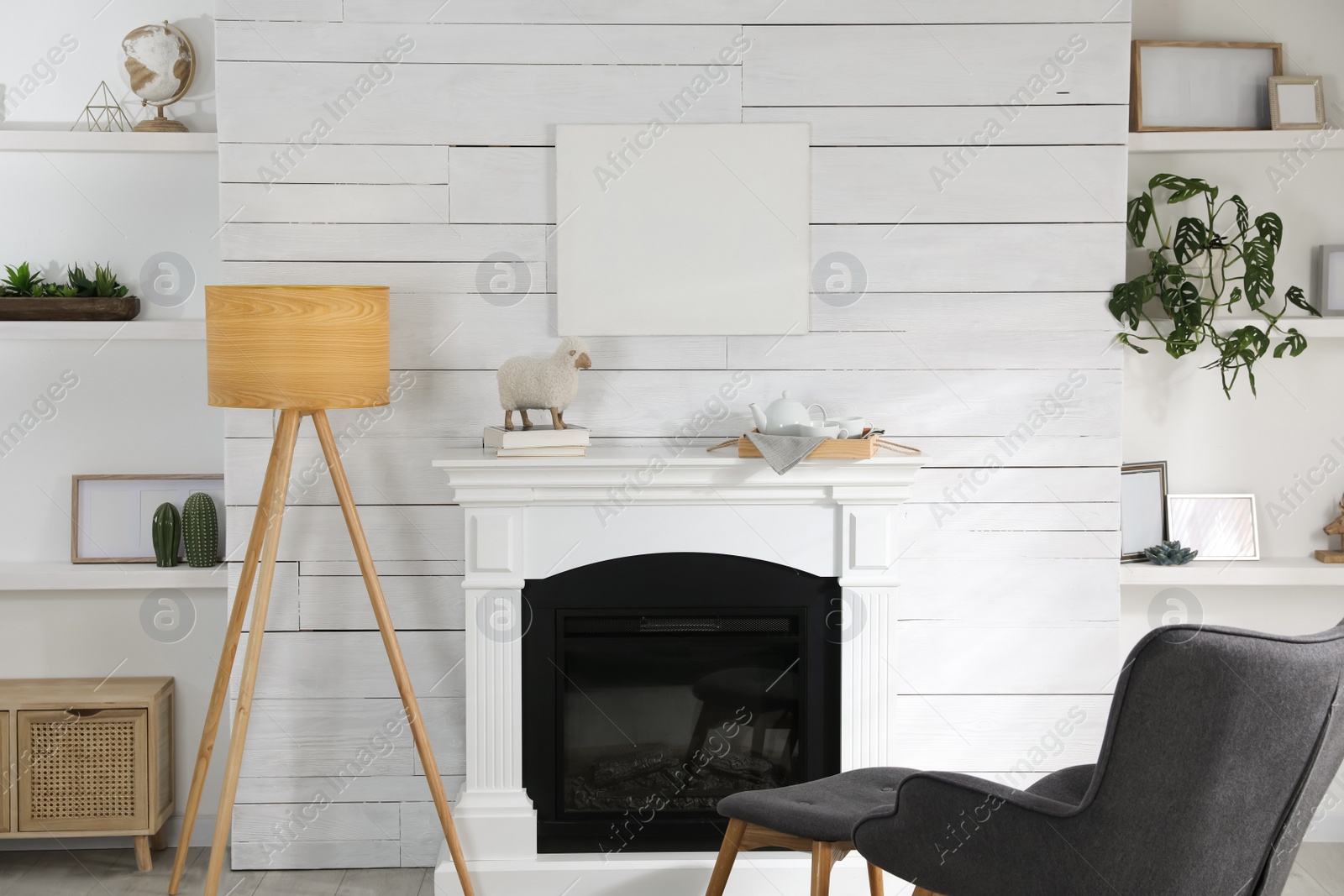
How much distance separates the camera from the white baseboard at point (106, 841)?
2.75m

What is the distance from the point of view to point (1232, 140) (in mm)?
2658

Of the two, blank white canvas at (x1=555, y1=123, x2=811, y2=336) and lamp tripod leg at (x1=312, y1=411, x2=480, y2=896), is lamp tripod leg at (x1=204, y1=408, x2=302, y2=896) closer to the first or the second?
lamp tripod leg at (x1=312, y1=411, x2=480, y2=896)

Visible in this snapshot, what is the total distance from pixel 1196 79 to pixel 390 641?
8.53ft

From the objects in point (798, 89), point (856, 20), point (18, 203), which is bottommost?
point (18, 203)

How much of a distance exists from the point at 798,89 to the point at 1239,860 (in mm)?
1954

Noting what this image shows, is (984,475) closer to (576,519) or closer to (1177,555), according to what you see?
A: (1177,555)

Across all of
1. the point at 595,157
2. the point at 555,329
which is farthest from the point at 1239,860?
the point at 595,157

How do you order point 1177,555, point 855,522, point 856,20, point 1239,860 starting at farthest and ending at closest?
point 1177,555, point 856,20, point 855,522, point 1239,860

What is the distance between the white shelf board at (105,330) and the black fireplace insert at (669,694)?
116 centimetres

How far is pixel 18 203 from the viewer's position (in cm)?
276

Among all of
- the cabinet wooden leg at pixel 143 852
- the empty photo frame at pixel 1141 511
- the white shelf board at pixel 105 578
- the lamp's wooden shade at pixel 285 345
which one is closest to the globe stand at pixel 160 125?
the lamp's wooden shade at pixel 285 345

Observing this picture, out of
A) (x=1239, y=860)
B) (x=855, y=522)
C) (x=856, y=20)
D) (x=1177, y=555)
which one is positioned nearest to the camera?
(x=1239, y=860)

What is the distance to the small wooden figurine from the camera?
279 cm

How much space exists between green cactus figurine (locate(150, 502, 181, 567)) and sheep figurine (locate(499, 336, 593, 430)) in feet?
3.37
